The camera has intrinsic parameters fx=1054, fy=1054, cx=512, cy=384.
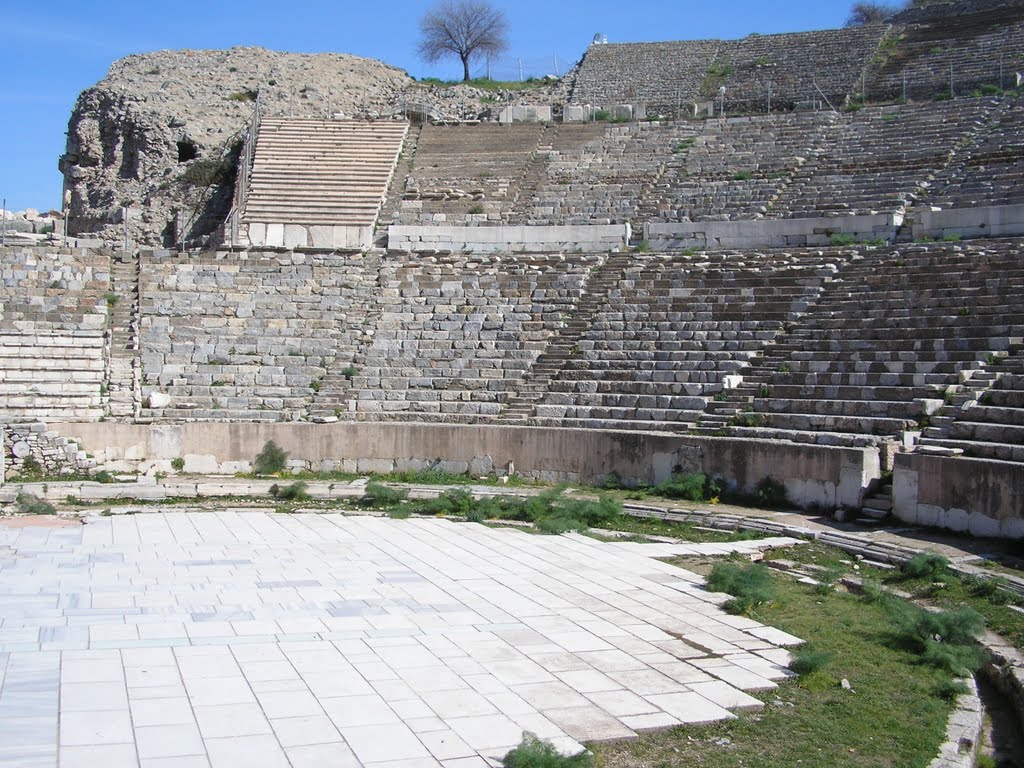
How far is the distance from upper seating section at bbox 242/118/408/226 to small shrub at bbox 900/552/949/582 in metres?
16.9

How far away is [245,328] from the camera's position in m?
20.0

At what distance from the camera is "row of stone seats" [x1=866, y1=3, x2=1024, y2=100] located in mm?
28859

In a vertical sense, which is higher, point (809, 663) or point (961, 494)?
A: point (961, 494)

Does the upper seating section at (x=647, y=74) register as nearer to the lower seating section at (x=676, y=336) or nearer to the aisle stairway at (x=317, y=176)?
the aisle stairway at (x=317, y=176)

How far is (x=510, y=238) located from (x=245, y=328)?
673cm

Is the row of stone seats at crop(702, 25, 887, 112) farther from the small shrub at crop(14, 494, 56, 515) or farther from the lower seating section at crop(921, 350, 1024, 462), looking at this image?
the small shrub at crop(14, 494, 56, 515)

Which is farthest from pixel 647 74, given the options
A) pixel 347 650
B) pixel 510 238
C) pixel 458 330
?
pixel 347 650

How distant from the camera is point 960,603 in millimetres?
9430

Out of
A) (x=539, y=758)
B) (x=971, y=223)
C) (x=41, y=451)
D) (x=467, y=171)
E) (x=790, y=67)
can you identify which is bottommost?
(x=539, y=758)

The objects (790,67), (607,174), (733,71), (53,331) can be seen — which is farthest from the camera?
(733,71)

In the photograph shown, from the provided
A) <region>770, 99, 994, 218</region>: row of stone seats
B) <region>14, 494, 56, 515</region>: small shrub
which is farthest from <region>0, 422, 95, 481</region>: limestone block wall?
<region>770, 99, 994, 218</region>: row of stone seats

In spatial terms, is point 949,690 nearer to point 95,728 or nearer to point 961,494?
point 961,494

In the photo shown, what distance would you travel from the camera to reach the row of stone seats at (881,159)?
73.0ft

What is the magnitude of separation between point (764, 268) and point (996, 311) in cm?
516
